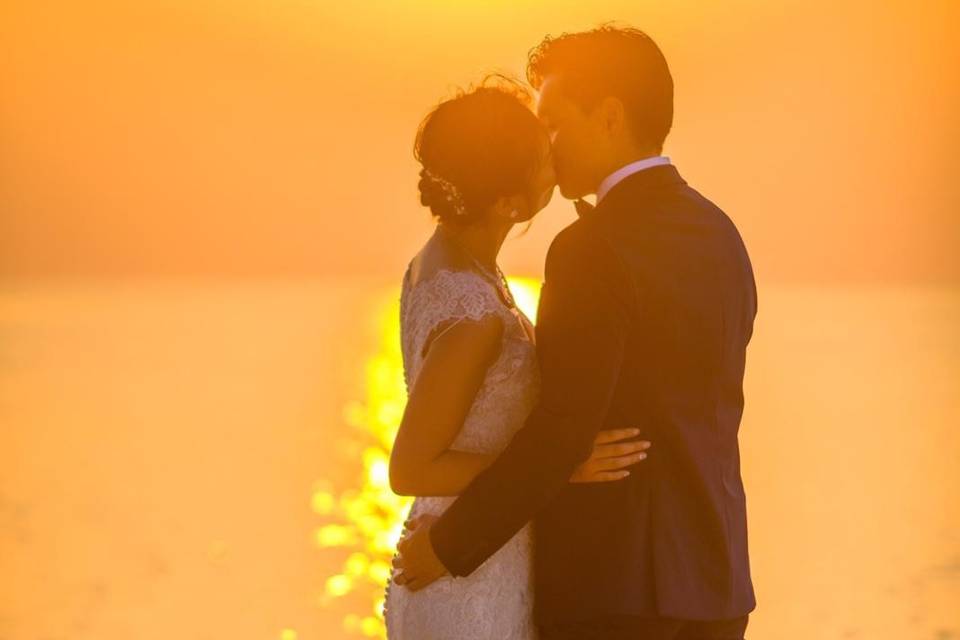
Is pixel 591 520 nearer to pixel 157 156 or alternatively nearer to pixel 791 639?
pixel 791 639

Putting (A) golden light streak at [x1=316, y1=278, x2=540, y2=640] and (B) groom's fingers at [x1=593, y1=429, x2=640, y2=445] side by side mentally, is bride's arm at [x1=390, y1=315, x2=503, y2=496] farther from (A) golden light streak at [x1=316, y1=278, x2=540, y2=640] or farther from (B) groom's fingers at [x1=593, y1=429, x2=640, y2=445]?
(A) golden light streak at [x1=316, y1=278, x2=540, y2=640]

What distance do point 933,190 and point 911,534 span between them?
95.5m

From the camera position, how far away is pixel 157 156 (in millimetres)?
115375

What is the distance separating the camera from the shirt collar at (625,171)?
317cm

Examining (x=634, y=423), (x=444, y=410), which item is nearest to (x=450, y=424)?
(x=444, y=410)

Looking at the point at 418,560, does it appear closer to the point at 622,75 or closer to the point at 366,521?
the point at 622,75

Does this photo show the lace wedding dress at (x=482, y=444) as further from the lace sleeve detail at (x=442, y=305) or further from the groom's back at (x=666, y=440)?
the groom's back at (x=666, y=440)

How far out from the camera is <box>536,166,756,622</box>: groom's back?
295 centimetres

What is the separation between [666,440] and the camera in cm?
298

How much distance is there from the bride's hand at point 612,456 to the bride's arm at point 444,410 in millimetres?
248

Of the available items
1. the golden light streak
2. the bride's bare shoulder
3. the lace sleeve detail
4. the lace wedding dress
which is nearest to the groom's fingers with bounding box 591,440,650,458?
the lace wedding dress

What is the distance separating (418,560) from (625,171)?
→ 3.08ft

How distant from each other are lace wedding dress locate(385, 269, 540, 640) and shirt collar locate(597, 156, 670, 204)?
1.05 ft

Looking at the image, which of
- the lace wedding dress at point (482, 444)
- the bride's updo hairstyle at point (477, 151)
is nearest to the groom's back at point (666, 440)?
the lace wedding dress at point (482, 444)
